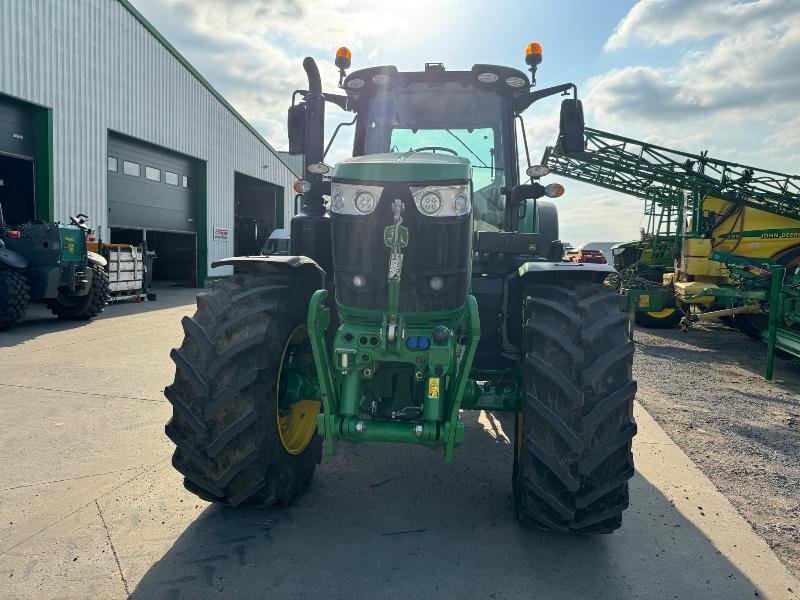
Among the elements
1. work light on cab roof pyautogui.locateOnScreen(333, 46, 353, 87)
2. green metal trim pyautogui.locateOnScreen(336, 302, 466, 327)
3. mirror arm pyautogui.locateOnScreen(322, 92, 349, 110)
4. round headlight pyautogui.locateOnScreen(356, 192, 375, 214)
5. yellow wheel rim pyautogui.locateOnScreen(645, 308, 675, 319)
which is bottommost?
yellow wheel rim pyautogui.locateOnScreen(645, 308, 675, 319)

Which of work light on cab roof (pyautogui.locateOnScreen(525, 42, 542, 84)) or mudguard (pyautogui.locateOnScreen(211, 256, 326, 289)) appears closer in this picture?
mudguard (pyautogui.locateOnScreen(211, 256, 326, 289))

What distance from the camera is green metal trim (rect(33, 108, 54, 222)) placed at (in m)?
13.0

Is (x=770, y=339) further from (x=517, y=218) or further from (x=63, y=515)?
(x=63, y=515)

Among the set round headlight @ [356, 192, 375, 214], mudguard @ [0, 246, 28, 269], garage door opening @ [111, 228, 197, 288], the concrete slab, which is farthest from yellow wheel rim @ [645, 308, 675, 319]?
A: garage door opening @ [111, 228, 197, 288]

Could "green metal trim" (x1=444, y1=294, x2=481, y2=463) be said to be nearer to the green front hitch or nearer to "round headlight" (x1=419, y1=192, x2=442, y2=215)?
the green front hitch

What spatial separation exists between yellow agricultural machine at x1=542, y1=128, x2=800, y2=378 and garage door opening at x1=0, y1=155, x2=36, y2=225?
12409 millimetres

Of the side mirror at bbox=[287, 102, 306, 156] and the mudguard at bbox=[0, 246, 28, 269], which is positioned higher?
the side mirror at bbox=[287, 102, 306, 156]

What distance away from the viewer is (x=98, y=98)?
14.6 meters

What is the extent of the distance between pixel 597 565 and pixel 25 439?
13.1 ft

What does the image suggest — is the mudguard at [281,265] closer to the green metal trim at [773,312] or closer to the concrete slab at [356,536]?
the concrete slab at [356,536]

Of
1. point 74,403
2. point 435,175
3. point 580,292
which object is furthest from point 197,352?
point 74,403

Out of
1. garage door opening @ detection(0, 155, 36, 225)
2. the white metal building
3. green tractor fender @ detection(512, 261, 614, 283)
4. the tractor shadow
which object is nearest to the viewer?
the tractor shadow

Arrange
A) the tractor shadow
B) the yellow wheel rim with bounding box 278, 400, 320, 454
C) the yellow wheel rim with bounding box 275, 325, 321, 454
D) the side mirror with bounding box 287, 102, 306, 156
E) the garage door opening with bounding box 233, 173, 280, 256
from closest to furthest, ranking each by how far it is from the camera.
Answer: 1. the tractor shadow
2. the yellow wheel rim with bounding box 275, 325, 321, 454
3. the yellow wheel rim with bounding box 278, 400, 320, 454
4. the side mirror with bounding box 287, 102, 306, 156
5. the garage door opening with bounding box 233, 173, 280, 256

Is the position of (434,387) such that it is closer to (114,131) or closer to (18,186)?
(18,186)
